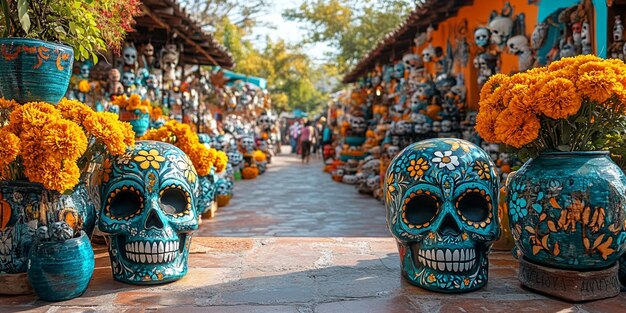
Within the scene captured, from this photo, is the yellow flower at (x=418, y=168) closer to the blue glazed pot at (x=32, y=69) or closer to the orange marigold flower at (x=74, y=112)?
the orange marigold flower at (x=74, y=112)

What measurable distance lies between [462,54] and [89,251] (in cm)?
761

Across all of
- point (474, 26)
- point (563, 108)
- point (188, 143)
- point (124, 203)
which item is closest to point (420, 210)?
point (563, 108)

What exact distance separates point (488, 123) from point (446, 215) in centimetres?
61

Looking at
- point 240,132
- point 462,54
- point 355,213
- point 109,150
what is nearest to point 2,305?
point 109,150

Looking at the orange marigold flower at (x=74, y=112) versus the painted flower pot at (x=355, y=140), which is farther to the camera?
the painted flower pot at (x=355, y=140)

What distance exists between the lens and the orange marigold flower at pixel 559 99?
9.60 ft

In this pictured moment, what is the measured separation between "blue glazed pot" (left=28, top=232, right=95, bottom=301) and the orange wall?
588 cm

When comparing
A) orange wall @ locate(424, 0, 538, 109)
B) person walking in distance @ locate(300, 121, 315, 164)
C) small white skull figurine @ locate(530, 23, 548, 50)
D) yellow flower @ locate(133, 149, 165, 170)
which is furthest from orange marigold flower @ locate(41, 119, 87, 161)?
person walking in distance @ locate(300, 121, 315, 164)

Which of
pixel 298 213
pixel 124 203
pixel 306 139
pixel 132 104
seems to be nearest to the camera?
pixel 124 203

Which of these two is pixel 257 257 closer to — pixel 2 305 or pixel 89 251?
pixel 89 251

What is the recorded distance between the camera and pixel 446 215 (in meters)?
3.18

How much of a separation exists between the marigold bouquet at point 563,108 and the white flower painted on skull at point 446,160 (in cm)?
28

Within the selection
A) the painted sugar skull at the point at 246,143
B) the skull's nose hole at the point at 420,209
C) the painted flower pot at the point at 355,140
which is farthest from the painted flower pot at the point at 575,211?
the painted sugar skull at the point at 246,143

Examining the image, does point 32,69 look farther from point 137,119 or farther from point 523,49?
point 523,49
